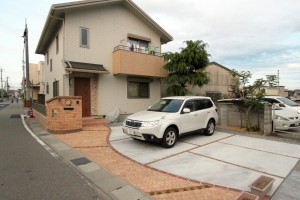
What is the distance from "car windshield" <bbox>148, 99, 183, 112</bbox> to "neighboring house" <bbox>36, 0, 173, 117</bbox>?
15.9ft

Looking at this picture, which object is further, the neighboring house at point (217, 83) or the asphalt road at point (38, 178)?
the neighboring house at point (217, 83)

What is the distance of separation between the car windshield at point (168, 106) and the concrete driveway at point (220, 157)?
1301 mm

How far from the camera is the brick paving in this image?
4.18m

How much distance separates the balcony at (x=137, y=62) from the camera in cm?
1276

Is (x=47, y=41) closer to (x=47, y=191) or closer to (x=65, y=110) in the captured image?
(x=65, y=110)

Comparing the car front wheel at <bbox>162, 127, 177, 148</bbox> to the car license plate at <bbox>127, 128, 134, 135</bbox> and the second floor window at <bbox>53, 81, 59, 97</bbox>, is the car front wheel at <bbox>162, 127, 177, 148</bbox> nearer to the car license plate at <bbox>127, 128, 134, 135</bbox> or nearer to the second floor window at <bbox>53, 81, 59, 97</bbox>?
the car license plate at <bbox>127, 128, 134, 135</bbox>

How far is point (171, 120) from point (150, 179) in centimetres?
280

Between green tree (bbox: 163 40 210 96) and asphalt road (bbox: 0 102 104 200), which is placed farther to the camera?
green tree (bbox: 163 40 210 96)

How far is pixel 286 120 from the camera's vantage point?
32.0 feet

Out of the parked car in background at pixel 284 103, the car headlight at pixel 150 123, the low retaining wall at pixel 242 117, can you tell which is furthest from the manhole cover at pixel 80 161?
the parked car in background at pixel 284 103

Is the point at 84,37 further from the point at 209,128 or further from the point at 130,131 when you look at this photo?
the point at 209,128

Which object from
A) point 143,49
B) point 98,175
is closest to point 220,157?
point 98,175

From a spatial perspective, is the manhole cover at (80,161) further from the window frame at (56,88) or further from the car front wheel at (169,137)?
the window frame at (56,88)

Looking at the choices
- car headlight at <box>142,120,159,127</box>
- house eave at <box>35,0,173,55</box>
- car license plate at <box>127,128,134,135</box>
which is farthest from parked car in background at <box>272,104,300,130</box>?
house eave at <box>35,0,173,55</box>
